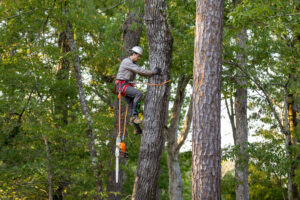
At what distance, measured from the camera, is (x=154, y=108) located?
662 cm

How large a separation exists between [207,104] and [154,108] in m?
1.23

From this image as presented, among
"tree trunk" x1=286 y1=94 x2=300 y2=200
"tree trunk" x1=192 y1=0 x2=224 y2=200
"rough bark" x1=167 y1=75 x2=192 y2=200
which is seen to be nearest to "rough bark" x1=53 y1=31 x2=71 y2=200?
"rough bark" x1=167 y1=75 x2=192 y2=200

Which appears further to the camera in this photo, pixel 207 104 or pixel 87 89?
pixel 87 89

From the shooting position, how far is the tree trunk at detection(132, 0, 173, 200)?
257 inches

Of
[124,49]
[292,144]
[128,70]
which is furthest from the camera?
[292,144]

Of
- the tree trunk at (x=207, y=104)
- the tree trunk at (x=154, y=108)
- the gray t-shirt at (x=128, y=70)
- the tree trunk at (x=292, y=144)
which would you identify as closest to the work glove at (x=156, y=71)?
the tree trunk at (x=154, y=108)

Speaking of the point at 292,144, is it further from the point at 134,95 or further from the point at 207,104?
the point at 207,104

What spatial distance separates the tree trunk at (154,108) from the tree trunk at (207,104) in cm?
95

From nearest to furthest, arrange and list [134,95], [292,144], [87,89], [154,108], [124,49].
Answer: [154,108] < [134,95] < [124,49] < [292,144] < [87,89]

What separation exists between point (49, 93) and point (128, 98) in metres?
6.30

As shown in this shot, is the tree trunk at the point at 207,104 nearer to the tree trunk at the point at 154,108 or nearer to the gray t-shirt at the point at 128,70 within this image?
the tree trunk at the point at 154,108

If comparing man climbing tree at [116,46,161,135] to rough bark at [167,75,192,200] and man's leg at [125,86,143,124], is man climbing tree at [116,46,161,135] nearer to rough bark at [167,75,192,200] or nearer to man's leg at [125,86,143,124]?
man's leg at [125,86,143,124]

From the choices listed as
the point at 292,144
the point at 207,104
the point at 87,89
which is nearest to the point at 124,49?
the point at 87,89

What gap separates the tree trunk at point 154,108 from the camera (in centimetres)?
654
